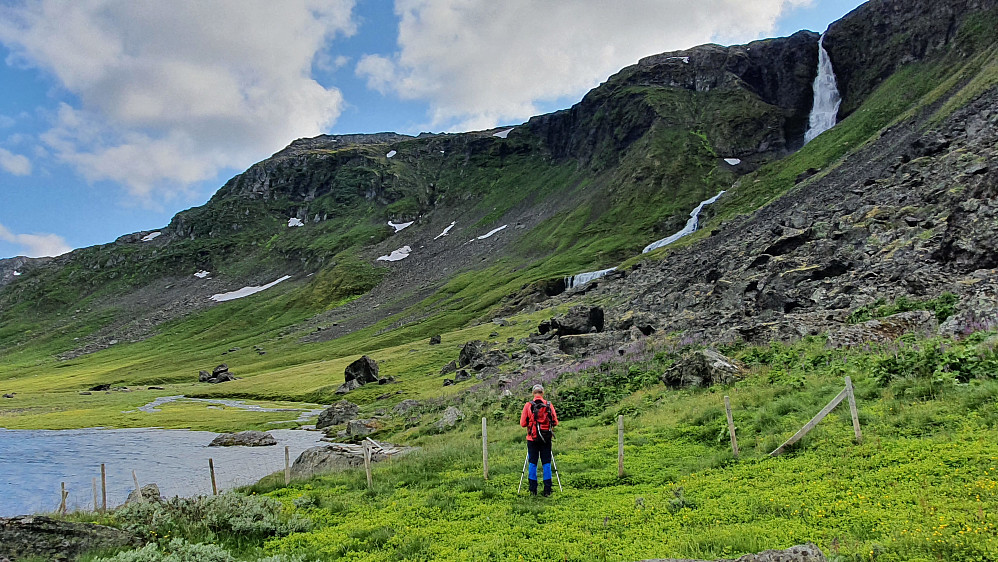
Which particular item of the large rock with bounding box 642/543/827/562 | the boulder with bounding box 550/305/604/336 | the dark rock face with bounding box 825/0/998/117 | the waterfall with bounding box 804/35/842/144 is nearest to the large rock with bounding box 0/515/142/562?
the large rock with bounding box 642/543/827/562

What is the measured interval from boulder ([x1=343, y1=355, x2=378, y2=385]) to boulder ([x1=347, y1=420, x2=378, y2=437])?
26.3 m

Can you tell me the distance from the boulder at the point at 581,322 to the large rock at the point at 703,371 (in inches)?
1142

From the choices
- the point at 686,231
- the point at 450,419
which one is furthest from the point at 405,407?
the point at 686,231

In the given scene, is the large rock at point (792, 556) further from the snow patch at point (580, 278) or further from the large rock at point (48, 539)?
the snow patch at point (580, 278)

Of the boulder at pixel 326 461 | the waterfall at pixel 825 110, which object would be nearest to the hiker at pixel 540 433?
the boulder at pixel 326 461

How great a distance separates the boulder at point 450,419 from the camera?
34.2 meters

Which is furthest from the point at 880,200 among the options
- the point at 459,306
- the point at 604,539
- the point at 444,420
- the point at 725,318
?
the point at 459,306

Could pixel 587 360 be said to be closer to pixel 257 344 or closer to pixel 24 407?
pixel 24 407

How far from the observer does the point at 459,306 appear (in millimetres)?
125438

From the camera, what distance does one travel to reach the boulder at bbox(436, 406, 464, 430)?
34219mm

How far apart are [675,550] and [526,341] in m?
53.2

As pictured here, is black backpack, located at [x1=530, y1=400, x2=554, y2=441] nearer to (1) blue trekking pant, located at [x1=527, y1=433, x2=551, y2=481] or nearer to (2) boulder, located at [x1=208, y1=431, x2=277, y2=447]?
(1) blue trekking pant, located at [x1=527, y1=433, x2=551, y2=481]

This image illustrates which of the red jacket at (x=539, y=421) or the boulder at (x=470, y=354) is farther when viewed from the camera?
the boulder at (x=470, y=354)

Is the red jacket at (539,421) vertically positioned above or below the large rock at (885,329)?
below
